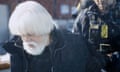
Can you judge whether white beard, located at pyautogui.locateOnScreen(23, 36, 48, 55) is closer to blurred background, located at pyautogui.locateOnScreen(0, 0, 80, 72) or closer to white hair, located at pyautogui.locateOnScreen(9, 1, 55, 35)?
white hair, located at pyautogui.locateOnScreen(9, 1, 55, 35)

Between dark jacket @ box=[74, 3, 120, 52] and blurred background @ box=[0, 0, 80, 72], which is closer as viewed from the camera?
dark jacket @ box=[74, 3, 120, 52]

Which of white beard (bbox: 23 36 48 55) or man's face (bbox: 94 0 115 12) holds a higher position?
man's face (bbox: 94 0 115 12)

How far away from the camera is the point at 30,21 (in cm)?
170

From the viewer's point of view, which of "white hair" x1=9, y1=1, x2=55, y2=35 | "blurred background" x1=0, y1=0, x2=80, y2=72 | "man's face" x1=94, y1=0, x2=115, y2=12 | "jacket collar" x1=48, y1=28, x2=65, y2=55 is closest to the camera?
"white hair" x1=9, y1=1, x2=55, y2=35

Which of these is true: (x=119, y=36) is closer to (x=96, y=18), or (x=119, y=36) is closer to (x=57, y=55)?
(x=96, y=18)

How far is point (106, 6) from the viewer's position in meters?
2.47

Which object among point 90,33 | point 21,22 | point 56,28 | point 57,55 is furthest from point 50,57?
point 90,33

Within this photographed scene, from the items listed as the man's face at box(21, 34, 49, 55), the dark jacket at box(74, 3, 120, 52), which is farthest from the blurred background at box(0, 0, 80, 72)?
the man's face at box(21, 34, 49, 55)

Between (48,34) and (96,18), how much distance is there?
0.76 metres

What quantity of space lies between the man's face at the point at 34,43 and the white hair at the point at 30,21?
0.05 metres

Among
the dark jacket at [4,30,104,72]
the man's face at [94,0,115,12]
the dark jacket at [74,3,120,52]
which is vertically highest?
the man's face at [94,0,115,12]

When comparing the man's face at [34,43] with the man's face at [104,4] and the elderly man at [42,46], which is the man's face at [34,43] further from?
the man's face at [104,4]

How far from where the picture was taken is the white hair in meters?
1.70

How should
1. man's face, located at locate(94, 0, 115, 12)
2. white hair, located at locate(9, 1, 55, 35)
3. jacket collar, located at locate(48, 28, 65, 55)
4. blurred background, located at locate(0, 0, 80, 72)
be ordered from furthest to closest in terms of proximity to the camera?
blurred background, located at locate(0, 0, 80, 72) → man's face, located at locate(94, 0, 115, 12) → jacket collar, located at locate(48, 28, 65, 55) → white hair, located at locate(9, 1, 55, 35)
